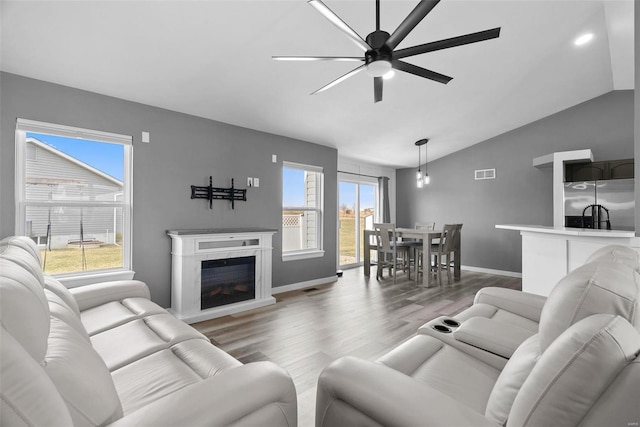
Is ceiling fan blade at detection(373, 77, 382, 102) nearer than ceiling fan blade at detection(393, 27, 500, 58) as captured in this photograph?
No

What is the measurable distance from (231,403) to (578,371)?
926mm

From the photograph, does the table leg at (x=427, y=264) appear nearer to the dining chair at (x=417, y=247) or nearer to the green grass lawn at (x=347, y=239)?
the dining chair at (x=417, y=247)

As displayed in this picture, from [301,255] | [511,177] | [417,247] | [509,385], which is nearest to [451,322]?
[509,385]

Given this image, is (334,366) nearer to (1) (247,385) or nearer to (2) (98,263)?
(1) (247,385)

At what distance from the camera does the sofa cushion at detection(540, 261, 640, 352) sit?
908 millimetres

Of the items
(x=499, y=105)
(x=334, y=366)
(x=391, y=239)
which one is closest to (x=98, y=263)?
(x=334, y=366)

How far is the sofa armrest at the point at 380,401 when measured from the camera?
844 millimetres

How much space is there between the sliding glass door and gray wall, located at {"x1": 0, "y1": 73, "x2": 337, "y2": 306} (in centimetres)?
191

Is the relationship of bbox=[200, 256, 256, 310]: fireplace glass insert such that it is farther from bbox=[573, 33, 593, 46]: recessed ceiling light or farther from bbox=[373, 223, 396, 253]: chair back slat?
bbox=[573, 33, 593, 46]: recessed ceiling light

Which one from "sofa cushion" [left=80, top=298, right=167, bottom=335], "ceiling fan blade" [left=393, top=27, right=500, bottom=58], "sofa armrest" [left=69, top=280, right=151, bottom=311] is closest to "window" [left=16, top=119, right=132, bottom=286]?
"sofa armrest" [left=69, top=280, right=151, bottom=311]

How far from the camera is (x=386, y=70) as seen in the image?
2.17 m

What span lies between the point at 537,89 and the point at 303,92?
3648mm

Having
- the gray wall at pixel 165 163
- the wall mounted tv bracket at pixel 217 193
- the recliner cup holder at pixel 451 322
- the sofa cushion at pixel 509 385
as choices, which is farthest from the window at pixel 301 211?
the sofa cushion at pixel 509 385

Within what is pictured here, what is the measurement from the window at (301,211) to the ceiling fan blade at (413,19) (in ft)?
10.3
